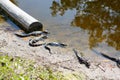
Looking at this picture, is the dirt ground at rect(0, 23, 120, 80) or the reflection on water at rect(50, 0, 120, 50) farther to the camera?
the reflection on water at rect(50, 0, 120, 50)

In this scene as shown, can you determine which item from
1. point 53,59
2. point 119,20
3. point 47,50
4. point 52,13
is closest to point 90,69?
point 53,59

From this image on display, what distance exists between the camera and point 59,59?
8.01 m

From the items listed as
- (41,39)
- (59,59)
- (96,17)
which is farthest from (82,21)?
(59,59)

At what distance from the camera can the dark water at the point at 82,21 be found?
925 centimetres

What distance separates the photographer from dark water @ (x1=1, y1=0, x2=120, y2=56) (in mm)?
9250

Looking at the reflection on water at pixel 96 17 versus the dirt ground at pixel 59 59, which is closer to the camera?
the dirt ground at pixel 59 59

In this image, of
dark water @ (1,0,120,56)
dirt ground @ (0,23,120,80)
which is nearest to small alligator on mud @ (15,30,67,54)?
dirt ground @ (0,23,120,80)

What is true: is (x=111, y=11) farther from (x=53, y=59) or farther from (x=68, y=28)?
(x=53, y=59)

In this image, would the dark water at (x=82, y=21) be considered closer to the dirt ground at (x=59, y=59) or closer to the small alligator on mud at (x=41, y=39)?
the small alligator on mud at (x=41, y=39)

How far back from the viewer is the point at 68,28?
10.4 m

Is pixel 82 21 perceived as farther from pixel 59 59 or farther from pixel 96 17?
pixel 59 59

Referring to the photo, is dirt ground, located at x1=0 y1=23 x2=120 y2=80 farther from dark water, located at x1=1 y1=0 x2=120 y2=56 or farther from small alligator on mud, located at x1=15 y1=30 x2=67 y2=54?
dark water, located at x1=1 y1=0 x2=120 y2=56

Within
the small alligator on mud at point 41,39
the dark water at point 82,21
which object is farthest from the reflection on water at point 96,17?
the small alligator on mud at point 41,39

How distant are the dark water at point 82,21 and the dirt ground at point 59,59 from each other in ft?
2.57
